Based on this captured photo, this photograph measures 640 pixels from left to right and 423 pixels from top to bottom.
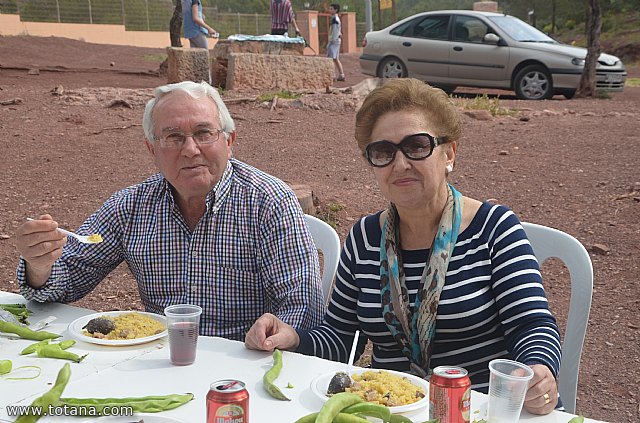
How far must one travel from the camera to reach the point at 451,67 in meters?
14.3

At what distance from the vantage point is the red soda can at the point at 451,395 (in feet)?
5.89

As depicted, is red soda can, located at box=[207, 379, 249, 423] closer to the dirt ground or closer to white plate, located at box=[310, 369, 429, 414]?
white plate, located at box=[310, 369, 429, 414]

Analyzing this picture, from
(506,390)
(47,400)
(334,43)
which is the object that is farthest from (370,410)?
(334,43)

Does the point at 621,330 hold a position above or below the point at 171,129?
below

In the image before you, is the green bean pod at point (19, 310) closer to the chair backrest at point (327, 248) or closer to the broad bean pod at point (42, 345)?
the broad bean pod at point (42, 345)

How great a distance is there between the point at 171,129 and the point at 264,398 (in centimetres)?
131

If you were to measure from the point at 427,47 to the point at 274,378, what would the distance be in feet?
42.3

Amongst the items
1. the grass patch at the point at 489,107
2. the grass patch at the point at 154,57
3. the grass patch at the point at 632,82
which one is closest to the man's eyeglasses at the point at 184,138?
the grass patch at the point at 489,107

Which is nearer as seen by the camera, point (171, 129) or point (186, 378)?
point (186, 378)

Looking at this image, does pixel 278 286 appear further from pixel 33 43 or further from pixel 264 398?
pixel 33 43

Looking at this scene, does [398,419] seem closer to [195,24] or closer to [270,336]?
[270,336]

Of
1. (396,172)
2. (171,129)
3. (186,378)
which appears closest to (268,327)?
(186,378)

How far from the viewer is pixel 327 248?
11.6ft

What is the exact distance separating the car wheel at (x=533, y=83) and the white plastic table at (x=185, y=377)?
12036mm
